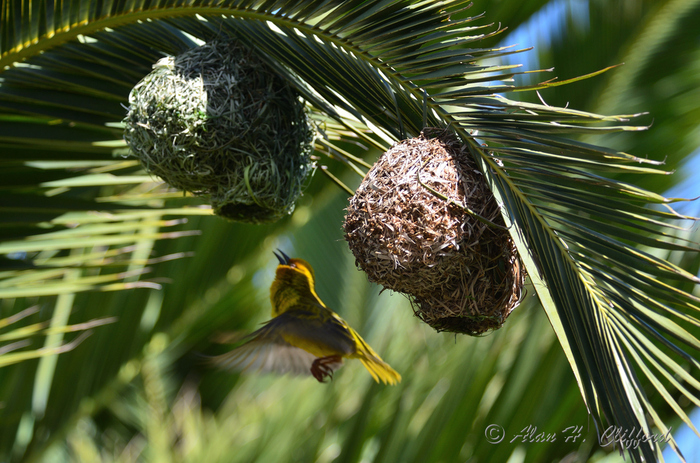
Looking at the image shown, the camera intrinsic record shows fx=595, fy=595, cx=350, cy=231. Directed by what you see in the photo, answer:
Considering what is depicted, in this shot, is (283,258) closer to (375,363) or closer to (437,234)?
(375,363)

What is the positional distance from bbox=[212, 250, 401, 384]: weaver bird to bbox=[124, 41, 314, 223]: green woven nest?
38cm

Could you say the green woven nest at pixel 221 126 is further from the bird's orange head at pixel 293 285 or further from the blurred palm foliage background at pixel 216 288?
the bird's orange head at pixel 293 285

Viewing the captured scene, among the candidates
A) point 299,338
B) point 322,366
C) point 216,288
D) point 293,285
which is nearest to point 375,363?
point 322,366

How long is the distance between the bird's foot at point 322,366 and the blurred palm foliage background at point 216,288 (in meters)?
0.22

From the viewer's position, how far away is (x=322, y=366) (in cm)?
235

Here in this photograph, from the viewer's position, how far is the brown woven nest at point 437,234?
1310 mm

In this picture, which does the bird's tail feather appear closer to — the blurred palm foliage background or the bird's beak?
the blurred palm foliage background

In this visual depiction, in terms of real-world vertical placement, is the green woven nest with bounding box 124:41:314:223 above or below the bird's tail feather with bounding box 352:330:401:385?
above

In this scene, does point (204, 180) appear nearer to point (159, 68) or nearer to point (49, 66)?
point (159, 68)

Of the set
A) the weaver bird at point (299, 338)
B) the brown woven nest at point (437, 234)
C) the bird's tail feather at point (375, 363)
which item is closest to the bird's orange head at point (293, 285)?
the weaver bird at point (299, 338)

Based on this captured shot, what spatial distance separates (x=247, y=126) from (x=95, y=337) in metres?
2.59

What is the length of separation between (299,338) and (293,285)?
0.20 metres

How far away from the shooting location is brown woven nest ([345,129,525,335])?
1310 mm

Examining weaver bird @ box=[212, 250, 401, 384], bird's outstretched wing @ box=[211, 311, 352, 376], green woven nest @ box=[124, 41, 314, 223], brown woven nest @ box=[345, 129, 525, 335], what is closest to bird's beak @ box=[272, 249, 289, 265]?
weaver bird @ box=[212, 250, 401, 384]
